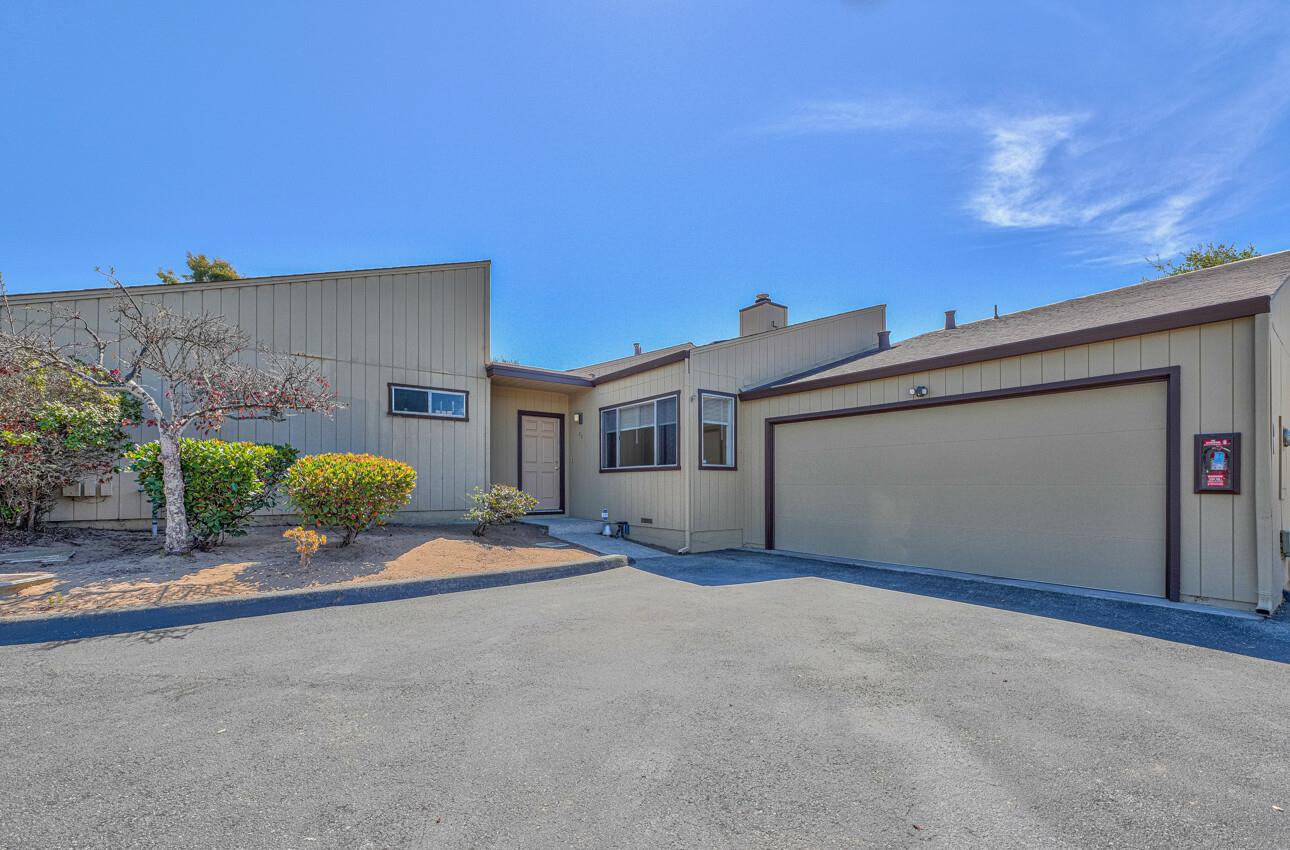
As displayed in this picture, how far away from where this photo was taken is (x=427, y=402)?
9.71m

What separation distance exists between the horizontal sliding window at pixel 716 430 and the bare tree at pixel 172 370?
5.36 m

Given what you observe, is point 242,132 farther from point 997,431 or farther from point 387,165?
point 997,431

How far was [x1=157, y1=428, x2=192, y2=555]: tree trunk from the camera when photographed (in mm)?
5820

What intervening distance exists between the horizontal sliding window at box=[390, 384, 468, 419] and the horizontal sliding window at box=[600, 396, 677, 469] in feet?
8.86

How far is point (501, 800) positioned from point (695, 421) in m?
7.12

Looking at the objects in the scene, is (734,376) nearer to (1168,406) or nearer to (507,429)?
(507,429)

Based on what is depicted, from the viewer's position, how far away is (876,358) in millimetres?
→ 9305

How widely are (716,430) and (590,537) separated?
2.80m

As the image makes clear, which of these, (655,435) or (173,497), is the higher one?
(655,435)

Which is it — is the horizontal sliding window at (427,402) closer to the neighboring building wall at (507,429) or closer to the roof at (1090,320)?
the neighboring building wall at (507,429)

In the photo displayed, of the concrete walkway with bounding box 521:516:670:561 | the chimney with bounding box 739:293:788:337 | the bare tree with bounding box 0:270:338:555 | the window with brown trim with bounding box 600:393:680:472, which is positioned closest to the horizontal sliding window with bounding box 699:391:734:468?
the window with brown trim with bounding box 600:393:680:472

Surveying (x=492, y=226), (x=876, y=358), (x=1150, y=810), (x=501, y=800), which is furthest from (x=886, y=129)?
(x=501, y=800)

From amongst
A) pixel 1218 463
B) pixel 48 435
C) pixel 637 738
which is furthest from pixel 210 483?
pixel 1218 463

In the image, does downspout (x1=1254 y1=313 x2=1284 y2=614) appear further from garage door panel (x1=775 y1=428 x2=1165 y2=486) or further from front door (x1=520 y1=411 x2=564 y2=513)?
front door (x1=520 y1=411 x2=564 y2=513)
